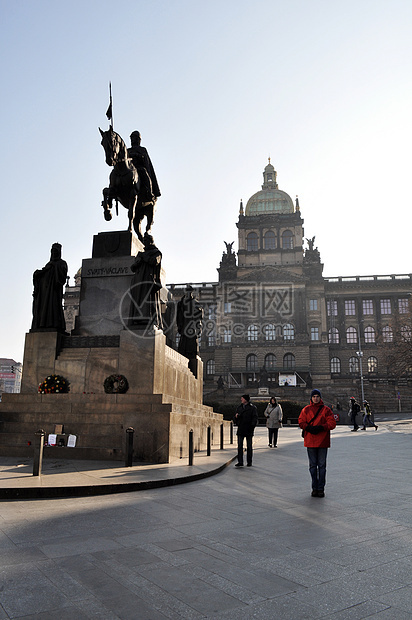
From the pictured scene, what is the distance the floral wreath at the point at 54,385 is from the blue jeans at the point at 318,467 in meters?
6.48

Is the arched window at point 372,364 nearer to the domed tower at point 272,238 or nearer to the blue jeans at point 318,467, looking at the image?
the domed tower at point 272,238

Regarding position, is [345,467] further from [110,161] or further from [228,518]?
[110,161]

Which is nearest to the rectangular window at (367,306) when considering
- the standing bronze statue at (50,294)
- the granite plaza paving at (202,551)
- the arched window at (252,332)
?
the arched window at (252,332)

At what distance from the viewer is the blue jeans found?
8258mm

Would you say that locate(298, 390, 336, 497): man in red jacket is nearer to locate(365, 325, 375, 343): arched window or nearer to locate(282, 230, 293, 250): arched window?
locate(365, 325, 375, 343): arched window

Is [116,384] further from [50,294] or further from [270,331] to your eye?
[270,331]

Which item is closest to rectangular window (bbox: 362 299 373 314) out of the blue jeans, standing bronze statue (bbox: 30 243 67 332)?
standing bronze statue (bbox: 30 243 67 332)

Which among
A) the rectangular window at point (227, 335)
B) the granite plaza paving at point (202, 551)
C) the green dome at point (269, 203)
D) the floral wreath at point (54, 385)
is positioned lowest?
the granite plaza paving at point (202, 551)

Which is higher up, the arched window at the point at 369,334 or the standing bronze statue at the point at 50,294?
the arched window at the point at 369,334

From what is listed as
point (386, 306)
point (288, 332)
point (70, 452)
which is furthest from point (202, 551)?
point (386, 306)

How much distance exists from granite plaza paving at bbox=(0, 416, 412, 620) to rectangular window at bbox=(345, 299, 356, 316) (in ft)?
250

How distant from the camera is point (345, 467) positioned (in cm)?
1223

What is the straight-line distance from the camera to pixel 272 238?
86.3m

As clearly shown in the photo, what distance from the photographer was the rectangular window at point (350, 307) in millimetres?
82500
